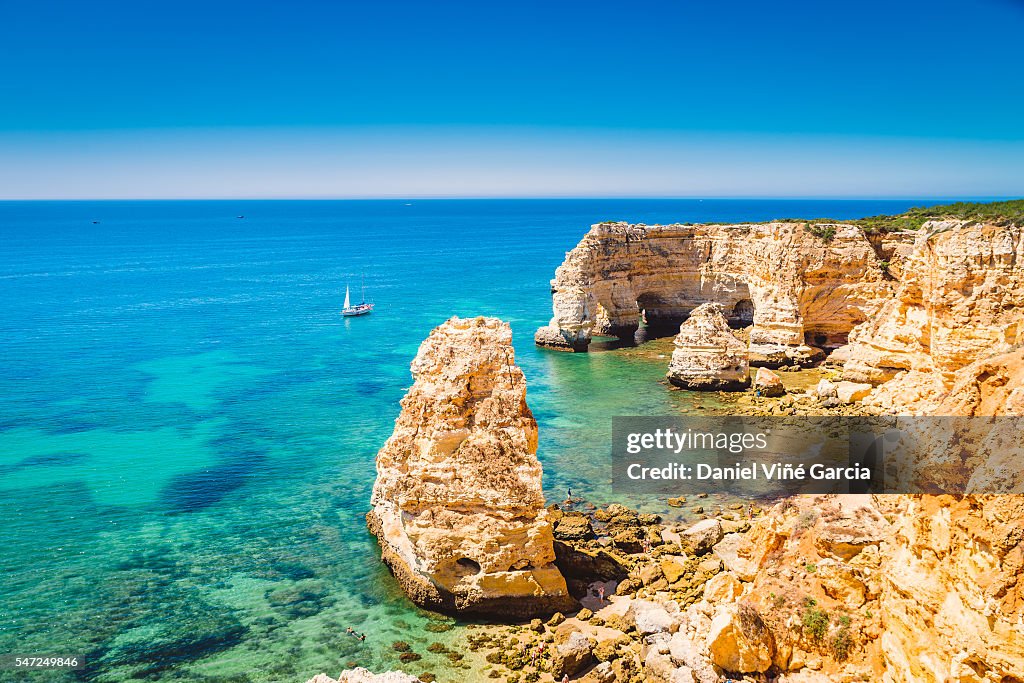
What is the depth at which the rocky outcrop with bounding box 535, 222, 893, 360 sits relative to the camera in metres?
39.4

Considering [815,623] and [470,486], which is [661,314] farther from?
[815,623]

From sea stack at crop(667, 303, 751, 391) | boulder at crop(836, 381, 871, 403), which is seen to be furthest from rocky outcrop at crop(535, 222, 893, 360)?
boulder at crop(836, 381, 871, 403)

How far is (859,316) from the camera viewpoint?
1570 inches

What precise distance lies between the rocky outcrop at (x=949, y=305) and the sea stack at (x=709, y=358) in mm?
→ 8588

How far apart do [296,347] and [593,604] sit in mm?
38732

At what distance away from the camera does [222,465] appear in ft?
91.5

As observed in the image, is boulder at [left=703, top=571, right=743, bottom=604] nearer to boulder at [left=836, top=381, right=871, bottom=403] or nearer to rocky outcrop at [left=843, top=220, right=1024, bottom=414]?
rocky outcrop at [left=843, top=220, right=1024, bottom=414]

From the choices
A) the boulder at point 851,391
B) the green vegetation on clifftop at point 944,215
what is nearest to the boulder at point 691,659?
the boulder at point 851,391

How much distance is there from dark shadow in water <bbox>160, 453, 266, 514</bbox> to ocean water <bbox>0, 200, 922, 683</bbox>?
10 cm

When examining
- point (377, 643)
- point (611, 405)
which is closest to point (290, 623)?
point (377, 643)

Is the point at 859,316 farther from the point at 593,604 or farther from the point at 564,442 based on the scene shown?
the point at 593,604

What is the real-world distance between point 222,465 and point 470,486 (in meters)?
14.7

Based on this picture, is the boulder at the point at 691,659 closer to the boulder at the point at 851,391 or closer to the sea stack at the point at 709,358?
the boulder at the point at 851,391

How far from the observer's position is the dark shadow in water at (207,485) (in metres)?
24.3
